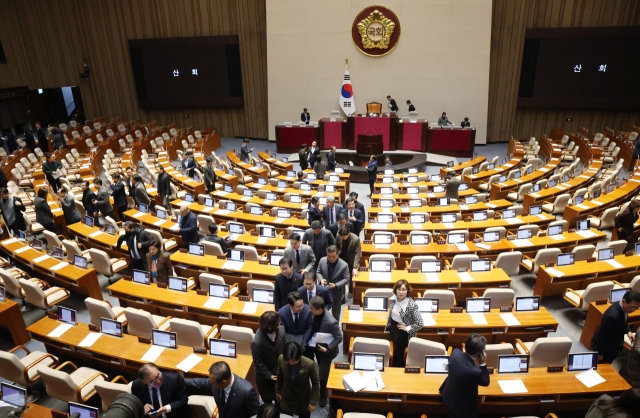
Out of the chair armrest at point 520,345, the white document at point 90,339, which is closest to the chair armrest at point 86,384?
the white document at point 90,339

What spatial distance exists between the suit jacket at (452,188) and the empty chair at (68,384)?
8.40 metres

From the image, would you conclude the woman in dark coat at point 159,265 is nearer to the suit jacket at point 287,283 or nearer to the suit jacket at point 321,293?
the suit jacket at point 287,283

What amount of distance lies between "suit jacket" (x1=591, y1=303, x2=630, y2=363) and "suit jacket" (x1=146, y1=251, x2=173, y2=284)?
5.72 m

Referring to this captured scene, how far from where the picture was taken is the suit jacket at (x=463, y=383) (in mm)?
3664

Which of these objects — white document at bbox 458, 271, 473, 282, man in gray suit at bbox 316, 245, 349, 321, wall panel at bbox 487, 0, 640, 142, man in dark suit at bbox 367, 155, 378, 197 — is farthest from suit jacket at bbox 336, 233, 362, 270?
wall panel at bbox 487, 0, 640, 142

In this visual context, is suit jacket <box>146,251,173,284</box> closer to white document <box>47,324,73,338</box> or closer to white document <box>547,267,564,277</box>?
white document <box>47,324,73,338</box>

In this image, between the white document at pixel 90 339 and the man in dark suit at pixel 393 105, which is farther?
the man in dark suit at pixel 393 105

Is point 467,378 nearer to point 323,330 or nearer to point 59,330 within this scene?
point 323,330

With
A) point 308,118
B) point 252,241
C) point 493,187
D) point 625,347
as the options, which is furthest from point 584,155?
point 252,241

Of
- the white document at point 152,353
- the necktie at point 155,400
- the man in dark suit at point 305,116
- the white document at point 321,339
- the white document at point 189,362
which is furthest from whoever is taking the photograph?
the man in dark suit at point 305,116

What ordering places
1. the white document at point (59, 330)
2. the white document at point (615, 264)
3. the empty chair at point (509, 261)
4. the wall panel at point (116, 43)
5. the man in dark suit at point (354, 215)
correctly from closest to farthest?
the white document at point (59, 330) → the white document at point (615, 264) → the empty chair at point (509, 261) → the man in dark suit at point (354, 215) → the wall panel at point (116, 43)

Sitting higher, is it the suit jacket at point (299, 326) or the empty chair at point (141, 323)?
the suit jacket at point (299, 326)

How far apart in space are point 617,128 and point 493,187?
10.5 meters

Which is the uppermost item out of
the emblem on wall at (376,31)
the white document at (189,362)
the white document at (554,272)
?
the emblem on wall at (376,31)
